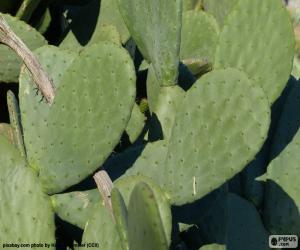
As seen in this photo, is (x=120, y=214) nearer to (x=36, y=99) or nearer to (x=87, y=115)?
(x=87, y=115)

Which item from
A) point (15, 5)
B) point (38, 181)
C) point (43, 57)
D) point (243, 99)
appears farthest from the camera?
point (15, 5)

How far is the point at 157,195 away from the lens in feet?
5.76

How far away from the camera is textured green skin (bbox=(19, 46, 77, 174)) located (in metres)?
2.10

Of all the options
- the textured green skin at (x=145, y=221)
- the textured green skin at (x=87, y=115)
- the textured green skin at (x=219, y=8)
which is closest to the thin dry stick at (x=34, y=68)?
the textured green skin at (x=87, y=115)

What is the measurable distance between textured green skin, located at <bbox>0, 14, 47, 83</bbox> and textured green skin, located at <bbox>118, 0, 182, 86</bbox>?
479 mm

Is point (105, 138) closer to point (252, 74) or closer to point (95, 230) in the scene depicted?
point (95, 230)

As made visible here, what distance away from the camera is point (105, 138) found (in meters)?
1.96

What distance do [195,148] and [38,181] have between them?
1.37ft

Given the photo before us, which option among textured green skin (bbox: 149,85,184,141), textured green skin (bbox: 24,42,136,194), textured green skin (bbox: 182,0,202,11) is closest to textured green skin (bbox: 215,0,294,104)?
textured green skin (bbox: 149,85,184,141)

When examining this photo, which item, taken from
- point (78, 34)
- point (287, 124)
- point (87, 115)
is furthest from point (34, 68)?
point (287, 124)

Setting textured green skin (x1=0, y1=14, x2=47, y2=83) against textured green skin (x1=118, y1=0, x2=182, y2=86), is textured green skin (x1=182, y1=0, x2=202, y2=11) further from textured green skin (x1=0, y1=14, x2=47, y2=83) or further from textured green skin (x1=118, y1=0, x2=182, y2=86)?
textured green skin (x1=118, y1=0, x2=182, y2=86)

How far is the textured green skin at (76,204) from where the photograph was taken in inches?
80.5

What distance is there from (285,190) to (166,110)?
1.61ft

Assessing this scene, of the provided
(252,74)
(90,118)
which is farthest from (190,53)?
(90,118)
